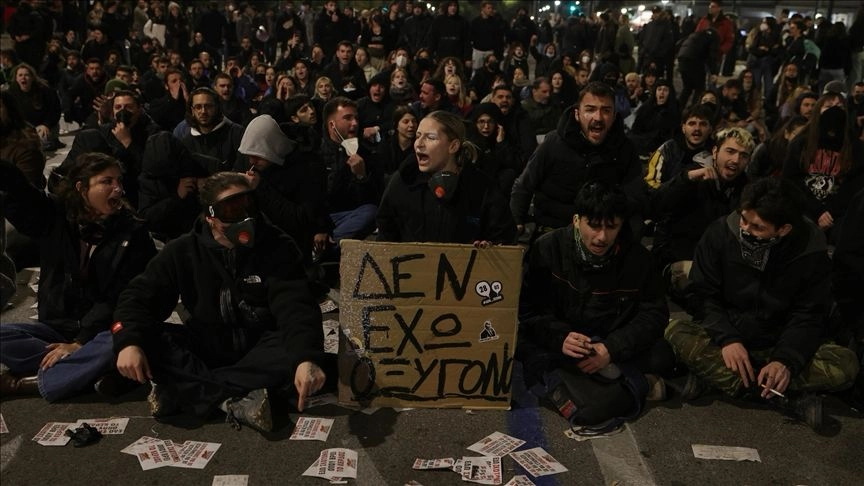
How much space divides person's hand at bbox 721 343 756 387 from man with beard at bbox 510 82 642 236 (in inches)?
63.0

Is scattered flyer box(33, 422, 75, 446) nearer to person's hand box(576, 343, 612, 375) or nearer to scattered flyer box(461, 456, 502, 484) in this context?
scattered flyer box(461, 456, 502, 484)

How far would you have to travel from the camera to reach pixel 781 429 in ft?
14.3

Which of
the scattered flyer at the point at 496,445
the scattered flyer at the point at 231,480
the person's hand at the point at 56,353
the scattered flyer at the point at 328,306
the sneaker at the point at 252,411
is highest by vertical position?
the person's hand at the point at 56,353

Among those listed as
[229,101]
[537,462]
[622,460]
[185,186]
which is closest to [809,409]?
[622,460]

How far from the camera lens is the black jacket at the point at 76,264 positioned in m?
4.54

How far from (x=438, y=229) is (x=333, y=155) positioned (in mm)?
2410

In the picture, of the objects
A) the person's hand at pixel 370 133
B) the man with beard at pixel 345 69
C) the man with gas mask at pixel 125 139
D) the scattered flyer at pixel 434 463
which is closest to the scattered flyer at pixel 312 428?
the scattered flyer at pixel 434 463

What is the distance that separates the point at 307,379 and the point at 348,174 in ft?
11.3

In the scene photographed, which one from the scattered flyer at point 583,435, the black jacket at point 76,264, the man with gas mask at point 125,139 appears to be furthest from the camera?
the man with gas mask at point 125,139

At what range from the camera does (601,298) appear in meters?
4.48

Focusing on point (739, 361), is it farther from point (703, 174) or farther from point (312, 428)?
point (312, 428)

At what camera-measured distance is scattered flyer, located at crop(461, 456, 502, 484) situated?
3.75 m

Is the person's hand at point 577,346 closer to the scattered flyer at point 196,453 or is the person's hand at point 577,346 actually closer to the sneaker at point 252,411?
the sneaker at point 252,411

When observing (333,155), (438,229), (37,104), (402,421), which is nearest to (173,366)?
(402,421)
